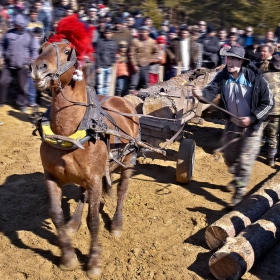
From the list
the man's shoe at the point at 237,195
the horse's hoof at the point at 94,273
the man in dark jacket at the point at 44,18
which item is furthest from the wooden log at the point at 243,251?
the man in dark jacket at the point at 44,18

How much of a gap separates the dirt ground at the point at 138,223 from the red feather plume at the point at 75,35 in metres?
2.25

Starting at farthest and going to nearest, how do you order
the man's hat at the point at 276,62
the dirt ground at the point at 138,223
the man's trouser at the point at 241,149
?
the man's hat at the point at 276,62 < the man's trouser at the point at 241,149 < the dirt ground at the point at 138,223

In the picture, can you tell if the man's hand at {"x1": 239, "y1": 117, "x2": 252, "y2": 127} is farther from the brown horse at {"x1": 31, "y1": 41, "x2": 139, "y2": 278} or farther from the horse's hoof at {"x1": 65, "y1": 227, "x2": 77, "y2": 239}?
the horse's hoof at {"x1": 65, "y1": 227, "x2": 77, "y2": 239}

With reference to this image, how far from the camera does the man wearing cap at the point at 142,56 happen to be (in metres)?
10.9

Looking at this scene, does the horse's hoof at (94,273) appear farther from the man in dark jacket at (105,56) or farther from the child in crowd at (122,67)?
the child in crowd at (122,67)

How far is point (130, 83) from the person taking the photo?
11.1 m

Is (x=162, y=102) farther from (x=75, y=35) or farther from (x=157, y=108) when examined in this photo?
(x=75, y=35)

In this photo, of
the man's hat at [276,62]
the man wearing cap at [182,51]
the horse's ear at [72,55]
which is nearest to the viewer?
the horse's ear at [72,55]

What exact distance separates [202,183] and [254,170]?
1.12 meters

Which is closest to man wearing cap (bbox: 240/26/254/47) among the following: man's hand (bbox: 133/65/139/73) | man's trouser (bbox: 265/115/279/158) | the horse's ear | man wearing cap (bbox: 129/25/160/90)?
man wearing cap (bbox: 129/25/160/90)

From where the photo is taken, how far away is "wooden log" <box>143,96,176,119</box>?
7.63 m

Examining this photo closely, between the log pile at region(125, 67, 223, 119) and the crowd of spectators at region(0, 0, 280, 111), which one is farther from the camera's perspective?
the crowd of spectators at region(0, 0, 280, 111)

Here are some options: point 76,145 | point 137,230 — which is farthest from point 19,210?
point 76,145

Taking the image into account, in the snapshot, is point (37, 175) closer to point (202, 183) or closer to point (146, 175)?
point (146, 175)
